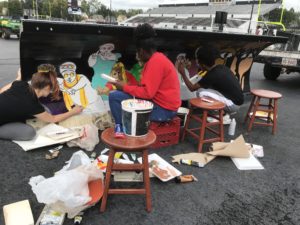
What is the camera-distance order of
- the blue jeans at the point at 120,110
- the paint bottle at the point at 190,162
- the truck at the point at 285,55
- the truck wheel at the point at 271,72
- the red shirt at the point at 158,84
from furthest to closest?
the truck wheel at the point at 271,72 < the truck at the point at 285,55 < the blue jeans at the point at 120,110 < the paint bottle at the point at 190,162 < the red shirt at the point at 158,84

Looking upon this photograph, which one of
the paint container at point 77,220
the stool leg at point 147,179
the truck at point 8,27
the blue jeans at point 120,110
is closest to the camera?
the paint container at point 77,220

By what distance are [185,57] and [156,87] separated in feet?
6.01

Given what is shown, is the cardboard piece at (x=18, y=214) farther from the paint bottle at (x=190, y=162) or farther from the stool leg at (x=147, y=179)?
the paint bottle at (x=190, y=162)

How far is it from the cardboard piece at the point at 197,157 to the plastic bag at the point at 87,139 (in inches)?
36.8

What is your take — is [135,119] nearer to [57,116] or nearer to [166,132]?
[166,132]

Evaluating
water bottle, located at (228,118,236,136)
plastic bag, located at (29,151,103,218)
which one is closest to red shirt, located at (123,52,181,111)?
plastic bag, located at (29,151,103,218)

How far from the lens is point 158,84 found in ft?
9.64

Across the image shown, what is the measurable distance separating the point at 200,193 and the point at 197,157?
2.22ft

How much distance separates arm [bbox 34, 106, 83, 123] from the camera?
3274mm

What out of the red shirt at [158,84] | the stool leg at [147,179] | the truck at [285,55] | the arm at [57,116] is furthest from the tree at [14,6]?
the stool leg at [147,179]

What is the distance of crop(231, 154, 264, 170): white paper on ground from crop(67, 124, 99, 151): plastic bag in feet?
5.27

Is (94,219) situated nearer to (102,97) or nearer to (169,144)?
(169,144)

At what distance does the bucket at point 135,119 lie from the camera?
2.29 metres

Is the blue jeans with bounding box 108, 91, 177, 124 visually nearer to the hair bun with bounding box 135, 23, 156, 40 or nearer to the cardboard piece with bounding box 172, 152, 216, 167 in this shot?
the cardboard piece with bounding box 172, 152, 216, 167
